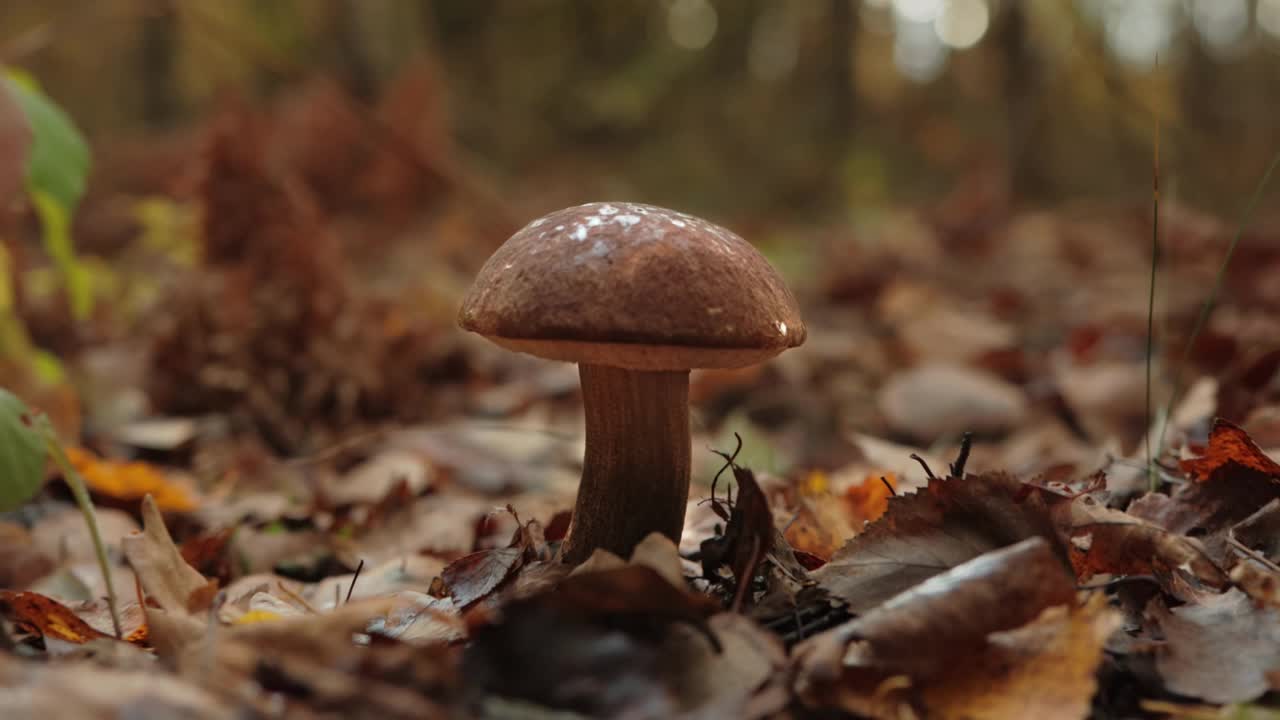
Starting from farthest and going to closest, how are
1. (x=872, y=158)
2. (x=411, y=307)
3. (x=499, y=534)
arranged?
(x=872, y=158) → (x=411, y=307) → (x=499, y=534)

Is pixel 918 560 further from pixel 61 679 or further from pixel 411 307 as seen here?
pixel 411 307

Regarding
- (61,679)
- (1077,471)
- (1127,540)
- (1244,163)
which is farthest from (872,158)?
(61,679)

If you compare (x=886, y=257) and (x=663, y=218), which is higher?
(x=663, y=218)

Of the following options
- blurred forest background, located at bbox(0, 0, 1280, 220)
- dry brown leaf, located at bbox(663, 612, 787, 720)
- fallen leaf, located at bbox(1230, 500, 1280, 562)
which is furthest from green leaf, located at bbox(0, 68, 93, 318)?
blurred forest background, located at bbox(0, 0, 1280, 220)

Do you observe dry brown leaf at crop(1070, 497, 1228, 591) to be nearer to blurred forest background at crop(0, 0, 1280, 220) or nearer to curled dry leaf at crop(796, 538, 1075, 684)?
curled dry leaf at crop(796, 538, 1075, 684)

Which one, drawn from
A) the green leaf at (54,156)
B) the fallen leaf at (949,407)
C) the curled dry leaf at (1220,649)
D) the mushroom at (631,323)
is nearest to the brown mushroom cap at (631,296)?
the mushroom at (631,323)

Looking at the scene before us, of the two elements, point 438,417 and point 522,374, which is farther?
point 522,374

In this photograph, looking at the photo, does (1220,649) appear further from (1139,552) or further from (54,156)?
(54,156)
